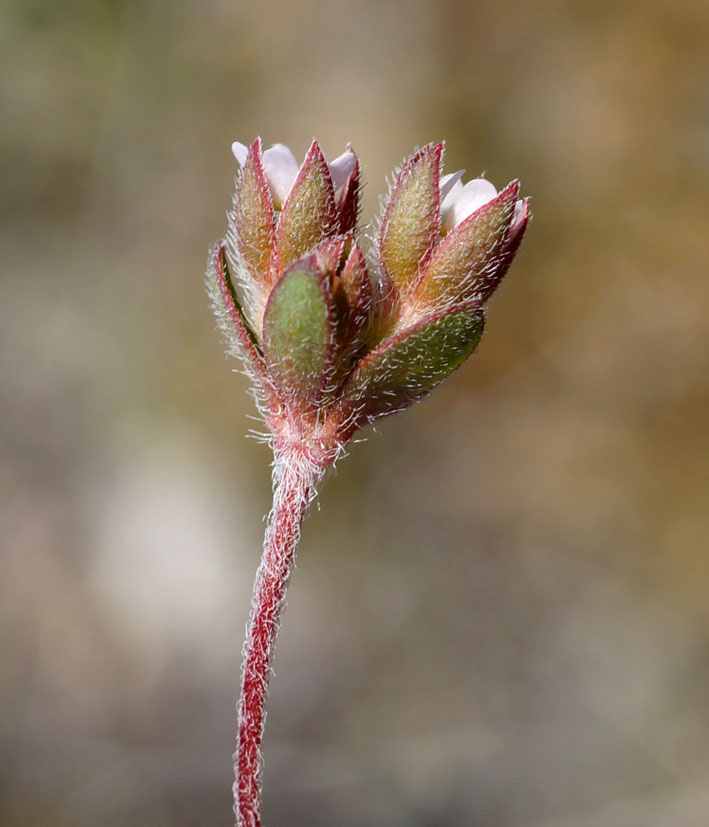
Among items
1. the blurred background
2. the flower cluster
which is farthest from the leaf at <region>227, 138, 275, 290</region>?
the blurred background

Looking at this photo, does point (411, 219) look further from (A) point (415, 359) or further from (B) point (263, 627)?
(B) point (263, 627)

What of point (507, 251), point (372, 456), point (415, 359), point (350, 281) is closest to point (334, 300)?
point (350, 281)

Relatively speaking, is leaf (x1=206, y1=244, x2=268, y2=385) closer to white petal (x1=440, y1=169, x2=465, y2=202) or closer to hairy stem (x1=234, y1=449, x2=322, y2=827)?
hairy stem (x1=234, y1=449, x2=322, y2=827)

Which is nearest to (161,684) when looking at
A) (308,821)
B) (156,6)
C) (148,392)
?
(308,821)

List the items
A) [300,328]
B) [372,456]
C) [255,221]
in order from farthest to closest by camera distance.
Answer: [372,456]
[255,221]
[300,328]

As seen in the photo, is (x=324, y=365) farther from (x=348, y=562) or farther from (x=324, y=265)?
(x=348, y=562)

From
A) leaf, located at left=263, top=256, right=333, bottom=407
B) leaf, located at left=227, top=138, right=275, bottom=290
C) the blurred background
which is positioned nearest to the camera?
leaf, located at left=263, top=256, right=333, bottom=407
